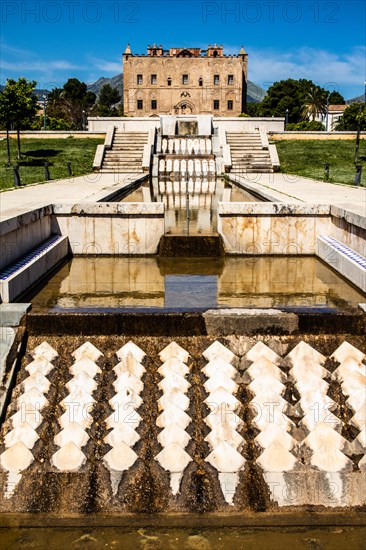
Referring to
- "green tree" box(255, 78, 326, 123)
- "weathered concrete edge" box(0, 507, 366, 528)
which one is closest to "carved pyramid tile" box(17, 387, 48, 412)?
"weathered concrete edge" box(0, 507, 366, 528)

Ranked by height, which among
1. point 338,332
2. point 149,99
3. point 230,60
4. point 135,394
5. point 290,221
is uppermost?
point 230,60

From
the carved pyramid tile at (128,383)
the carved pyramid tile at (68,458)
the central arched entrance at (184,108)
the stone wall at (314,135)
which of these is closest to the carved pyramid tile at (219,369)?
the carved pyramid tile at (128,383)

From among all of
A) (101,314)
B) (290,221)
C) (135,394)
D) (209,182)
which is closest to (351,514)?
(135,394)

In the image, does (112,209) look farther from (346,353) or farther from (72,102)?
(72,102)

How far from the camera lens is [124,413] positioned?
15.1ft

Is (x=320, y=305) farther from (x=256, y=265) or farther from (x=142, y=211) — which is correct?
(x=142, y=211)

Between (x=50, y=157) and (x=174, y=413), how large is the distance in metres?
22.9

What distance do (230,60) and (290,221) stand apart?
195 feet

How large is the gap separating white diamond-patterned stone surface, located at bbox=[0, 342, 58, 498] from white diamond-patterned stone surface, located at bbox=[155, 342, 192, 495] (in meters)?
0.99

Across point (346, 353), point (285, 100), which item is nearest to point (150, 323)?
point (346, 353)

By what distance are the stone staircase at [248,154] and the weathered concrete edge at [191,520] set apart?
19384mm

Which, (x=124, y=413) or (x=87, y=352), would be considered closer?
(x=124, y=413)

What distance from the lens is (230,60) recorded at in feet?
208

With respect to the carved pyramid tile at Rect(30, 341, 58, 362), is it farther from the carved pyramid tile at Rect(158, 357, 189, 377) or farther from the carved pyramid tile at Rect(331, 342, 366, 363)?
the carved pyramid tile at Rect(331, 342, 366, 363)
